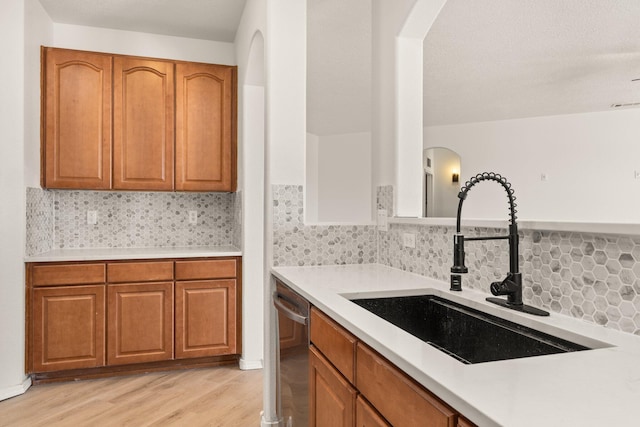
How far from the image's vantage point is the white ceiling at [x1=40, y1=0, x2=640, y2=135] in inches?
129

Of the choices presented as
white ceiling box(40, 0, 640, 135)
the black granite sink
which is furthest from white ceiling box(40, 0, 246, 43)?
the black granite sink

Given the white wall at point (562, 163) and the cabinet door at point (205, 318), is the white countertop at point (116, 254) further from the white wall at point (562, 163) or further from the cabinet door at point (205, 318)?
the white wall at point (562, 163)

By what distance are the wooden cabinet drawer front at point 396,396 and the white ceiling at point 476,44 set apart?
268cm

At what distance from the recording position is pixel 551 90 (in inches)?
217

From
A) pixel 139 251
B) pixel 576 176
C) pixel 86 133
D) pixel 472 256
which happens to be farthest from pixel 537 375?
pixel 576 176

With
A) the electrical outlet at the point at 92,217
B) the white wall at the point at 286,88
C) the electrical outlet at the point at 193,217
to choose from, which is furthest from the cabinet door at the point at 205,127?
the white wall at the point at 286,88

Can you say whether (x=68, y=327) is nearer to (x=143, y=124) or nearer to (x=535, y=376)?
(x=143, y=124)

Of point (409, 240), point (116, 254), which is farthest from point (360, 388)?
point (116, 254)

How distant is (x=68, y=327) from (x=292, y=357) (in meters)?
1.98

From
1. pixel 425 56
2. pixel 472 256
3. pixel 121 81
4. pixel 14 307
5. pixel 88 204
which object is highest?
pixel 425 56

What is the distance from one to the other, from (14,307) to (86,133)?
1.32 m

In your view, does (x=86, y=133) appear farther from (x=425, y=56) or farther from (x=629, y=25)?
(x=629, y=25)

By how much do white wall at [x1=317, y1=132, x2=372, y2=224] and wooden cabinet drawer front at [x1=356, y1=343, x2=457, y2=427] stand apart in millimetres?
7276

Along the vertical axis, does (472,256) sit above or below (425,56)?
below
